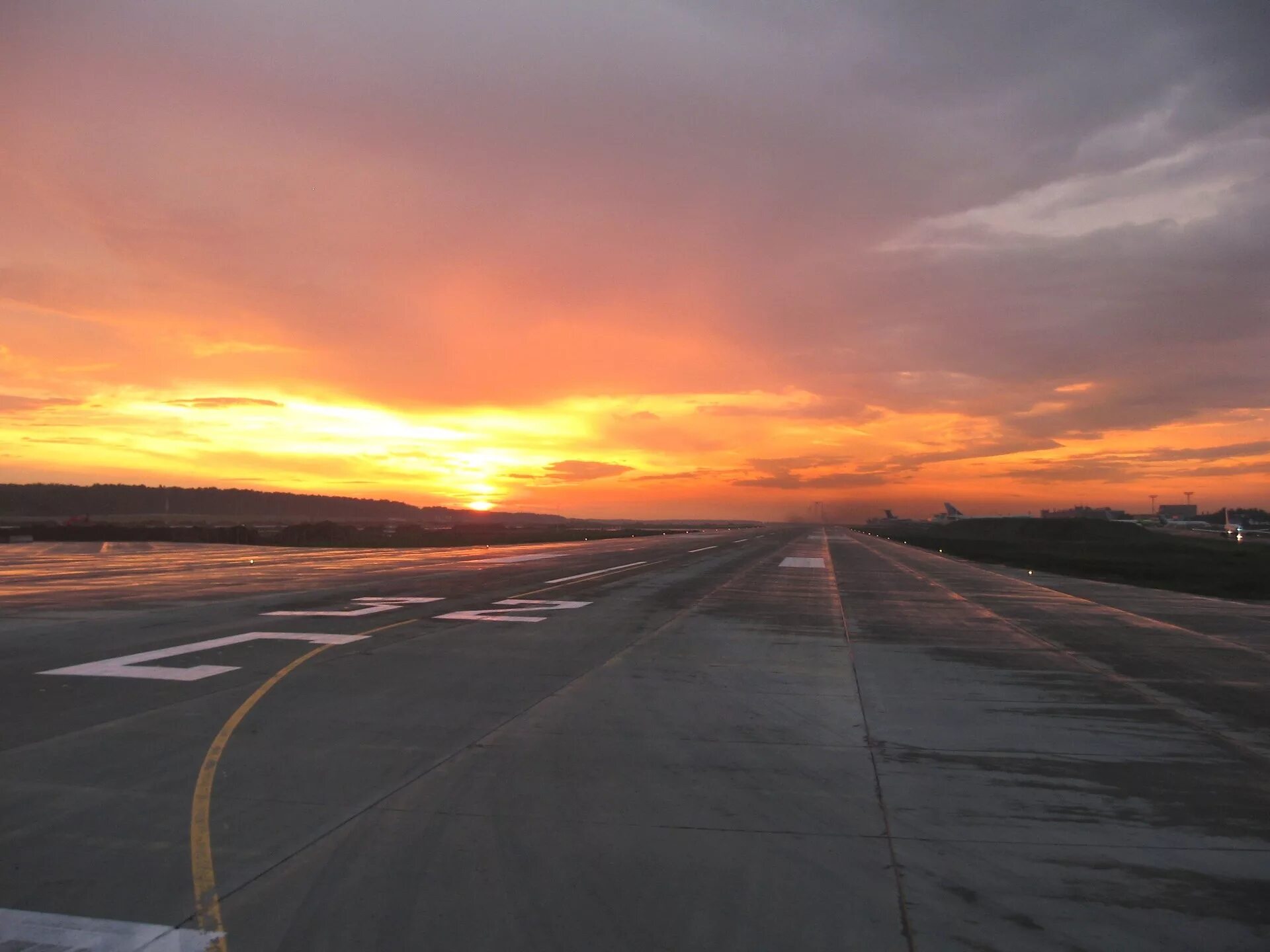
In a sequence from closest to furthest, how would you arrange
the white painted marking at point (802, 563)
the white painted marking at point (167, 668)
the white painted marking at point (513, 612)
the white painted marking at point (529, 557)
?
the white painted marking at point (167, 668), the white painted marking at point (513, 612), the white painted marking at point (529, 557), the white painted marking at point (802, 563)

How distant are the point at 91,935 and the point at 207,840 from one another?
134 cm

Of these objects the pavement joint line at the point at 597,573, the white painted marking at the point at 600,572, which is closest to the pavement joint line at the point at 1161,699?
the pavement joint line at the point at 597,573

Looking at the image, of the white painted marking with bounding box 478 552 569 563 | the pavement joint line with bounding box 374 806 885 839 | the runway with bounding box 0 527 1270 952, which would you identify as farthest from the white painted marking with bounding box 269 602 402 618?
the white painted marking with bounding box 478 552 569 563

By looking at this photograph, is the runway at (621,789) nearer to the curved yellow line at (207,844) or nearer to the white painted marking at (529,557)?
the curved yellow line at (207,844)

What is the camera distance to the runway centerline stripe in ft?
16.4

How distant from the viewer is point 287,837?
248 inches

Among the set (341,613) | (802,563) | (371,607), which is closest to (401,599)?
(371,607)

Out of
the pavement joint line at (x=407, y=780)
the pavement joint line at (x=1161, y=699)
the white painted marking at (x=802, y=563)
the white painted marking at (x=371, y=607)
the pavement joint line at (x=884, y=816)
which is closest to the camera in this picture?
the pavement joint line at (x=884, y=816)

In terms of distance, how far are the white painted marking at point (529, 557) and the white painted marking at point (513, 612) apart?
18526mm

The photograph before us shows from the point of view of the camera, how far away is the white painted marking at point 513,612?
1902 cm

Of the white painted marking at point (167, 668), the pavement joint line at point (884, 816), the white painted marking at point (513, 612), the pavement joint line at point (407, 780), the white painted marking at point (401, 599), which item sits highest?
the white painted marking at point (401, 599)

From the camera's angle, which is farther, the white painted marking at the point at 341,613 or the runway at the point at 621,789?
the white painted marking at the point at 341,613

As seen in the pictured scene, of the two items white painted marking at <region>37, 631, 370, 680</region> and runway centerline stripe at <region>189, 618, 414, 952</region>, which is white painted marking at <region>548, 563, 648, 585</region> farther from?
runway centerline stripe at <region>189, 618, 414, 952</region>

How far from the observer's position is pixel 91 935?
4.89m
